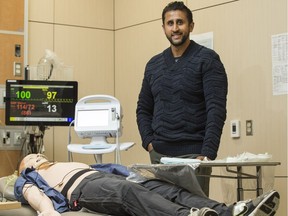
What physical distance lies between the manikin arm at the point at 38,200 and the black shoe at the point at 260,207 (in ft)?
3.05

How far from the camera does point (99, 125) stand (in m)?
4.21

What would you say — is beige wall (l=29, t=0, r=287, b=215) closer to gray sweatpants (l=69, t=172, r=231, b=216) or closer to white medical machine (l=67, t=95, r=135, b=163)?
white medical machine (l=67, t=95, r=135, b=163)

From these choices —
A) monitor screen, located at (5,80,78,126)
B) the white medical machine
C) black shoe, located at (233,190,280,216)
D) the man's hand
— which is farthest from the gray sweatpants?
monitor screen, located at (5,80,78,126)

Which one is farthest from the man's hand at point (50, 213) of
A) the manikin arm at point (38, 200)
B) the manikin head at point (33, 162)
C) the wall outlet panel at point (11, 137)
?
the wall outlet panel at point (11, 137)

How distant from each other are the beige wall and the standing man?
0.74 metres

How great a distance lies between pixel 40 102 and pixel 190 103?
151 cm

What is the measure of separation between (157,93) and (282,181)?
3.61 ft

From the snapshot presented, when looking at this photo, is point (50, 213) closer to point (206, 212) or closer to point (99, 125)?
point (206, 212)

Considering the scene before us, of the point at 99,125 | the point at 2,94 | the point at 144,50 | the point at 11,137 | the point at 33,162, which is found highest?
the point at 144,50

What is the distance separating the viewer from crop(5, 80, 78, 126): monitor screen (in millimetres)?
4570

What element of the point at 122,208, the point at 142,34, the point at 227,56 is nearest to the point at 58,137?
the point at 142,34

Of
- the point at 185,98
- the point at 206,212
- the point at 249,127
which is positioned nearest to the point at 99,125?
the point at 185,98

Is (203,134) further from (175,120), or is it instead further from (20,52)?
(20,52)

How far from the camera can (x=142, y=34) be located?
524 cm
